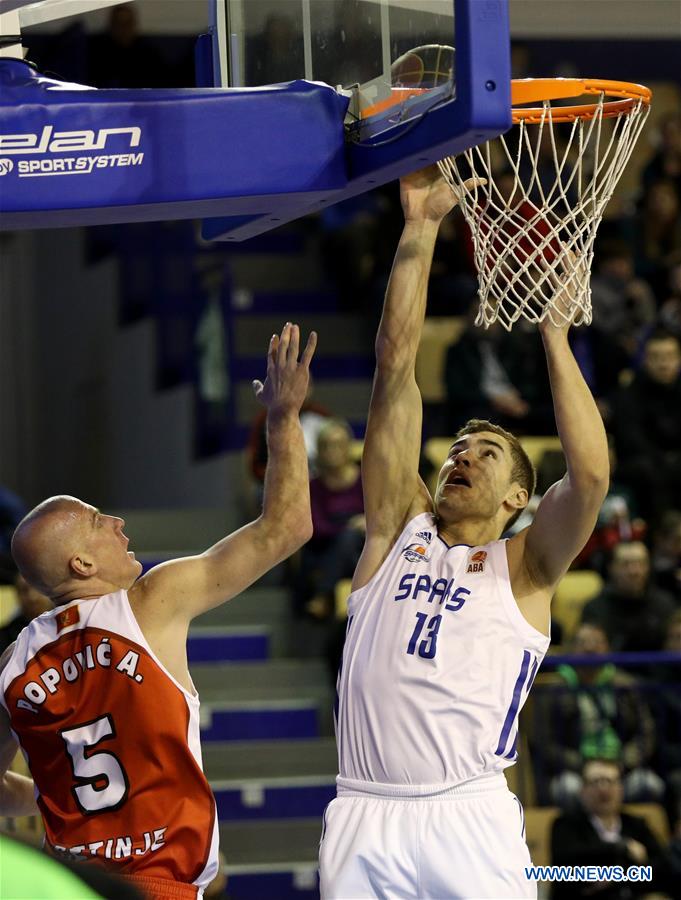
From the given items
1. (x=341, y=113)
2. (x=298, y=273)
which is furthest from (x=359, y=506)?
(x=341, y=113)

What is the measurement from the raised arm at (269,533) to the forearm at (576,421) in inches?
29.2

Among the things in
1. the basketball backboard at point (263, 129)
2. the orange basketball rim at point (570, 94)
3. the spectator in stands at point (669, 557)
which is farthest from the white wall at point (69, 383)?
the basketball backboard at point (263, 129)

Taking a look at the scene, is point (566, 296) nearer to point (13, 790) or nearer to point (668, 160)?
point (13, 790)

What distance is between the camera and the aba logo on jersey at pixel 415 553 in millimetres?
4629

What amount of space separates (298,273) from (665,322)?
3.32 metres

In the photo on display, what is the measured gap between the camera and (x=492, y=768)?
4434mm

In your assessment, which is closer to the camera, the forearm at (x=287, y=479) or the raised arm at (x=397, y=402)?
the forearm at (x=287, y=479)

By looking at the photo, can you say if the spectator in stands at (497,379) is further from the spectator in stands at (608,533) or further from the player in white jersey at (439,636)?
the player in white jersey at (439,636)

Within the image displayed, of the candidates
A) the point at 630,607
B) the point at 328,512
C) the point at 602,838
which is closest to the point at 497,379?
the point at 328,512

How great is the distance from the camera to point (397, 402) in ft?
15.5

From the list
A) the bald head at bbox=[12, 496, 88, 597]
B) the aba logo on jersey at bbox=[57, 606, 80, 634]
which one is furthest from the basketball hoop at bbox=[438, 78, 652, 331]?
the aba logo on jersey at bbox=[57, 606, 80, 634]

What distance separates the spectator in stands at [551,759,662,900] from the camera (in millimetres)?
7684

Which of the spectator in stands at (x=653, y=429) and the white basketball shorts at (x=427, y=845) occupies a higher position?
the white basketball shorts at (x=427, y=845)

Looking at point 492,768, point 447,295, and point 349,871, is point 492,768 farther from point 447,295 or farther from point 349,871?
point 447,295
